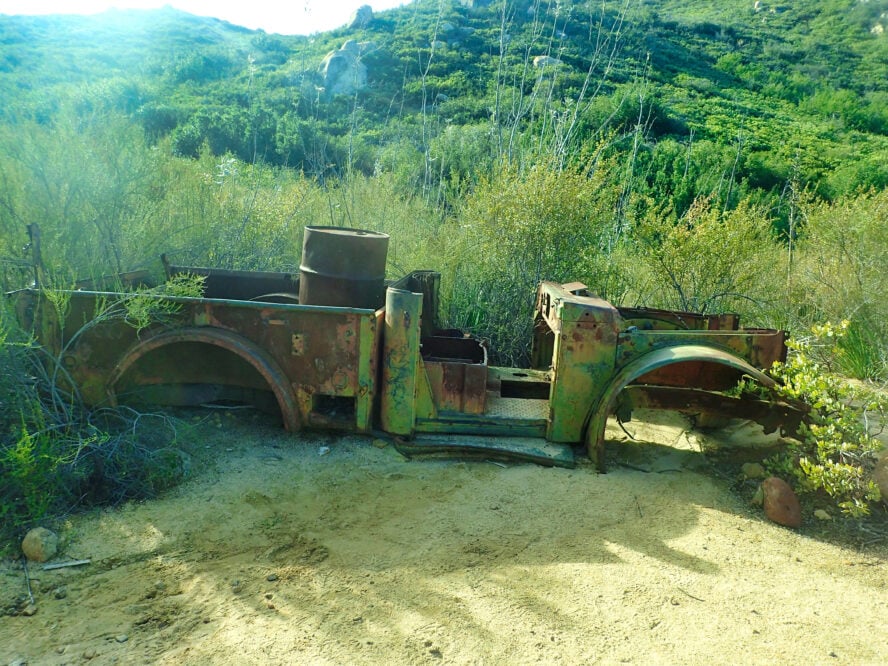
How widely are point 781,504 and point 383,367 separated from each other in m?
2.26

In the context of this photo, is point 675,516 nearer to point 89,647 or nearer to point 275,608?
point 275,608

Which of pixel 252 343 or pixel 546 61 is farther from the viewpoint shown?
pixel 546 61

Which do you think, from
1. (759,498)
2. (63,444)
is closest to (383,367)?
(63,444)

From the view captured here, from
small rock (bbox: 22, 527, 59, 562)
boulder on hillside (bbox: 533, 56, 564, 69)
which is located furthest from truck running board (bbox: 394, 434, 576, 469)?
boulder on hillside (bbox: 533, 56, 564, 69)

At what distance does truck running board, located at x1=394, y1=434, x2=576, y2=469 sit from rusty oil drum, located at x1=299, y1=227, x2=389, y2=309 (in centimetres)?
105

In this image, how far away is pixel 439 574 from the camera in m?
2.93

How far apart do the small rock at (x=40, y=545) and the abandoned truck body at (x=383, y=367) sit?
860mm

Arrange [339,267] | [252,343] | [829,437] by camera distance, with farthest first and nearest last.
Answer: [339,267] < [252,343] < [829,437]

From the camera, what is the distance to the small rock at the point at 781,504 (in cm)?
356

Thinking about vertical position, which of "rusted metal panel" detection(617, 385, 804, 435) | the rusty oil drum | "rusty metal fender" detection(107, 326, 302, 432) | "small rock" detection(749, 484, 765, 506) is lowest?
"small rock" detection(749, 484, 765, 506)

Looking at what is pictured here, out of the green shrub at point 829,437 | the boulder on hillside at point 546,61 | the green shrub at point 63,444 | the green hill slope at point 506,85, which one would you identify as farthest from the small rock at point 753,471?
the boulder on hillside at point 546,61

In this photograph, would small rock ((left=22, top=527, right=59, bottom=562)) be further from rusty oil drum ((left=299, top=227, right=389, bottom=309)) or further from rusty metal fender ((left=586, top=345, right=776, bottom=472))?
rusty metal fender ((left=586, top=345, right=776, bottom=472))

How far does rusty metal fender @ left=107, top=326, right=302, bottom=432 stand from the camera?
381 cm

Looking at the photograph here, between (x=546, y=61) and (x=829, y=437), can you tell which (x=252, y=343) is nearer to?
(x=829, y=437)
